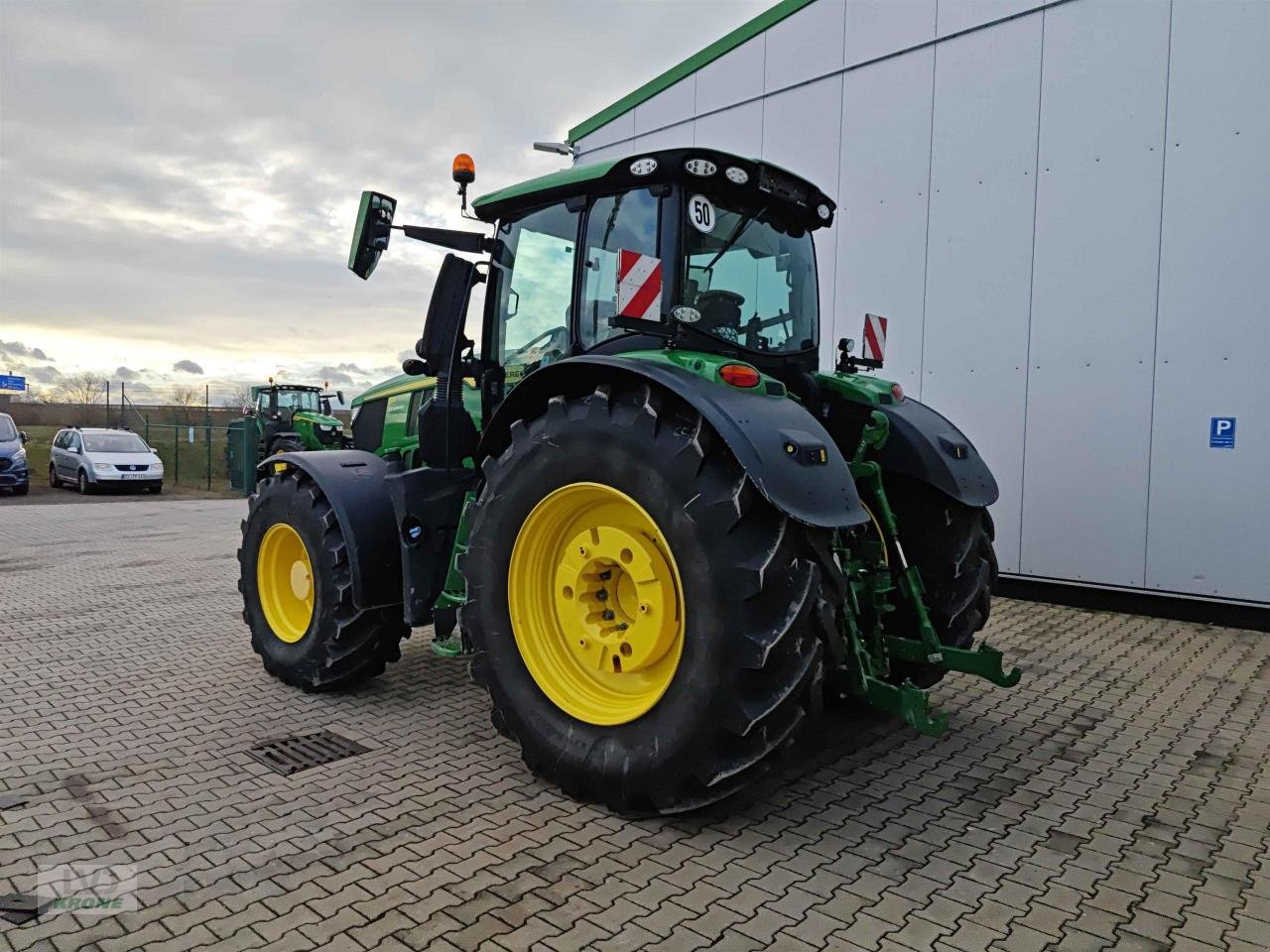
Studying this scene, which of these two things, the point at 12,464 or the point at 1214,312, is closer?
the point at 1214,312

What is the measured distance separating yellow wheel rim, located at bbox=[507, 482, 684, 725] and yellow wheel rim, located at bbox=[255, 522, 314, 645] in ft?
6.29

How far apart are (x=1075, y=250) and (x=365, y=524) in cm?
631

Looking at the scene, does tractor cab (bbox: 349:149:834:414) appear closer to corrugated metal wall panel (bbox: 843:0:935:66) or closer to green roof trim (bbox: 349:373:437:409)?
green roof trim (bbox: 349:373:437:409)

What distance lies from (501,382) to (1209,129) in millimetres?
6080

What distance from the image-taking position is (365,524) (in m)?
4.44

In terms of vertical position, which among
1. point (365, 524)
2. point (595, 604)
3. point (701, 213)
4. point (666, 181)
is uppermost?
point (666, 181)

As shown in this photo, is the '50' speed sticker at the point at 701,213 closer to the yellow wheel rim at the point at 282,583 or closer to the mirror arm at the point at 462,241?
the mirror arm at the point at 462,241

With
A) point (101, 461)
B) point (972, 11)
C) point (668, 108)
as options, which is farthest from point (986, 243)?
point (101, 461)

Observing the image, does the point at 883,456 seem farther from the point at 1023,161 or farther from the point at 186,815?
the point at 1023,161

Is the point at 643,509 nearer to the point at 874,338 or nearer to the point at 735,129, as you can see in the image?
the point at 874,338

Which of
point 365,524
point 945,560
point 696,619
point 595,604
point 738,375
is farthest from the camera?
point 365,524

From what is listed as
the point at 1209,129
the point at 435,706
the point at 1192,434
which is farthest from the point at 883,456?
the point at 1209,129

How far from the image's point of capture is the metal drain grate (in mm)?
3684

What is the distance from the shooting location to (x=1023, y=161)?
25.3 feet
